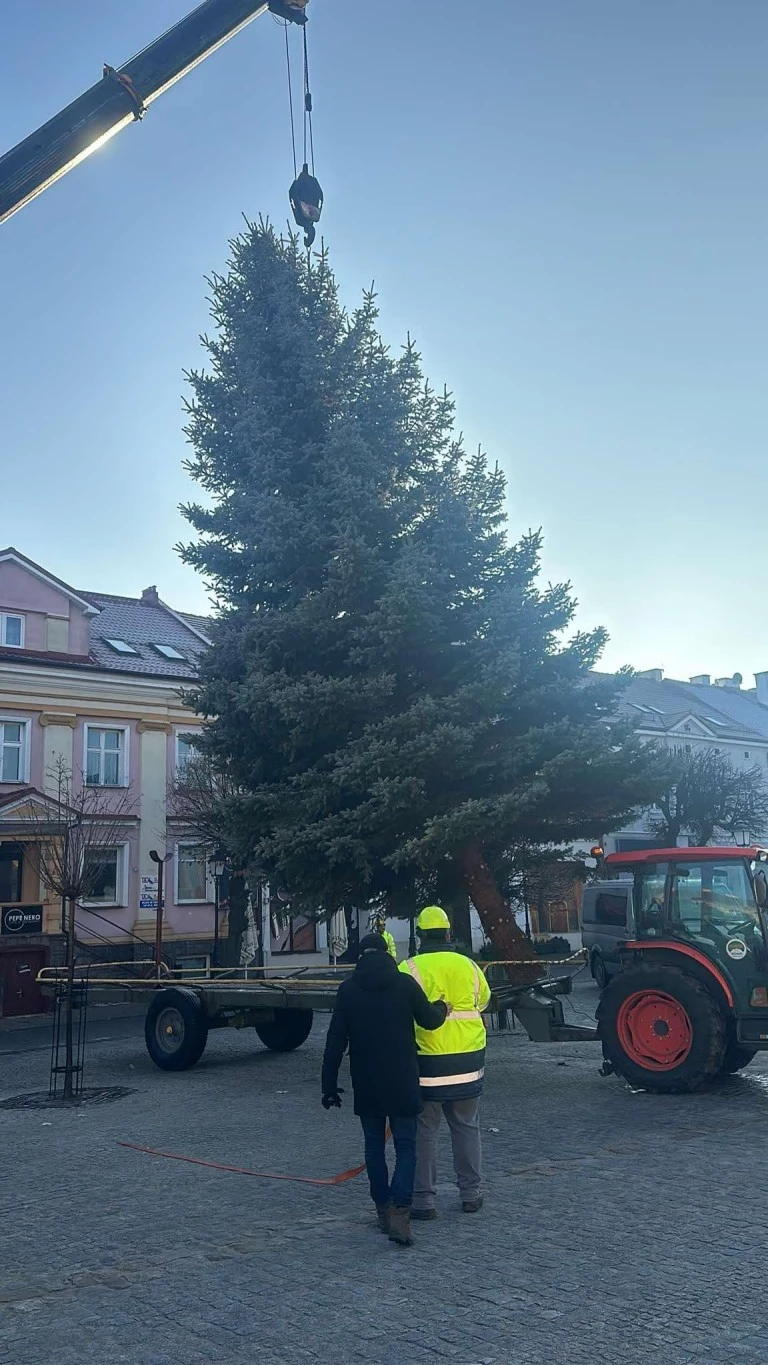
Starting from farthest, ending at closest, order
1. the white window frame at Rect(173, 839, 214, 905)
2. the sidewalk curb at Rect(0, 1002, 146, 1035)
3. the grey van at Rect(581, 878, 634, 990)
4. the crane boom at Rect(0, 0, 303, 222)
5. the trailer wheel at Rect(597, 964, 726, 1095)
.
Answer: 1. the white window frame at Rect(173, 839, 214, 905)
2. the sidewalk curb at Rect(0, 1002, 146, 1035)
3. the grey van at Rect(581, 878, 634, 990)
4. the trailer wheel at Rect(597, 964, 726, 1095)
5. the crane boom at Rect(0, 0, 303, 222)

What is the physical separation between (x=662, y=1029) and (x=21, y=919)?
800 inches

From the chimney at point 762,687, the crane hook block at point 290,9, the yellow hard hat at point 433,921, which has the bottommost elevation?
the yellow hard hat at point 433,921

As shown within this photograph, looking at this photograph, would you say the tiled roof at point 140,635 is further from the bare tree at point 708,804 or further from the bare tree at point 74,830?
the bare tree at point 708,804

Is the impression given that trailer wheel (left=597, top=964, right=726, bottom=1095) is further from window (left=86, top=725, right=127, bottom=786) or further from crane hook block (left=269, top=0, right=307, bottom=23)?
window (left=86, top=725, right=127, bottom=786)

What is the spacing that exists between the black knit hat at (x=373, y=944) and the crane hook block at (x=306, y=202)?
8.83 meters

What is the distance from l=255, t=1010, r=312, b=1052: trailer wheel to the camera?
52.0 feet

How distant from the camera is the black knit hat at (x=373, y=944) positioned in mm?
7023

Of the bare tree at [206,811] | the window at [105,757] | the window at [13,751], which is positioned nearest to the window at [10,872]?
the window at [13,751]

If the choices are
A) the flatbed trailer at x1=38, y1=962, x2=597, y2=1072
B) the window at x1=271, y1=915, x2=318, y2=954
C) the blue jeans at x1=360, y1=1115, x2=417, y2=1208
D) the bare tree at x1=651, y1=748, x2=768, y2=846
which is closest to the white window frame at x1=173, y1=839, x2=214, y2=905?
the window at x1=271, y1=915, x2=318, y2=954

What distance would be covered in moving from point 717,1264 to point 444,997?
2.11 metres

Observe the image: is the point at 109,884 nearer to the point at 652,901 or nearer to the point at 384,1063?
the point at 652,901

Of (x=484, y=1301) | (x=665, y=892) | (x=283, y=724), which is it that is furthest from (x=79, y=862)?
(x=484, y=1301)

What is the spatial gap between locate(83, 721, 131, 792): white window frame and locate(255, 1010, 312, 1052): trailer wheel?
15032mm

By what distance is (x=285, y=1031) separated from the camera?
52.4 ft
